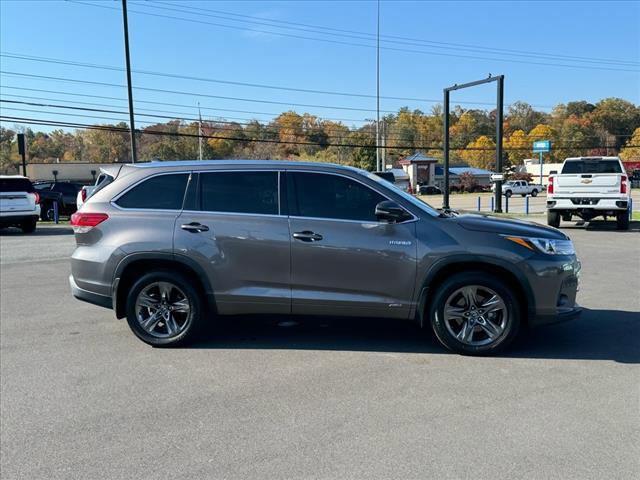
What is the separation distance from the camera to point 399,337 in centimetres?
584

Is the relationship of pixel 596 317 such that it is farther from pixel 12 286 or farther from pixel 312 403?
pixel 12 286

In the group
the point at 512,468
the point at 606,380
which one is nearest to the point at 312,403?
the point at 512,468

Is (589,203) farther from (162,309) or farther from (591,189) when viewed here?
(162,309)

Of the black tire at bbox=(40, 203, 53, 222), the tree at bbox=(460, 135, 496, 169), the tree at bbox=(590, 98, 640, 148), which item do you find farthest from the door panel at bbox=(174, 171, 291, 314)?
the tree at bbox=(590, 98, 640, 148)

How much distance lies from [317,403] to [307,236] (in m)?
1.63

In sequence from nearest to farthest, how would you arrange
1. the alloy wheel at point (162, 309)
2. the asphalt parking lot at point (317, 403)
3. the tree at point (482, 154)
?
1. the asphalt parking lot at point (317, 403)
2. the alloy wheel at point (162, 309)
3. the tree at point (482, 154)

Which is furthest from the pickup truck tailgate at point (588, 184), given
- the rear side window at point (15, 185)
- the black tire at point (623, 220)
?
the rear side window at point (15, 185)

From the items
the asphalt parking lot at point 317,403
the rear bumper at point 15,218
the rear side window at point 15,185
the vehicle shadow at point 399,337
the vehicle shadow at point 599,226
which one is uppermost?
the rear side window at point 15,185

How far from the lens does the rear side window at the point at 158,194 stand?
18.2ft

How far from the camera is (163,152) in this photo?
3196 inches

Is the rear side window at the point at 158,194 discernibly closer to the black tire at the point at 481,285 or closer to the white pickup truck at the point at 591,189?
the black tire at the point at 481,285

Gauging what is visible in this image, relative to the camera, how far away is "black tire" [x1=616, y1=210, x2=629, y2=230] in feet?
54.4

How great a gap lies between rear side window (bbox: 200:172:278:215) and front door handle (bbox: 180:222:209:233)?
0.61 feet

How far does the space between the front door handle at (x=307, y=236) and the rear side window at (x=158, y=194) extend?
49.7 inches
